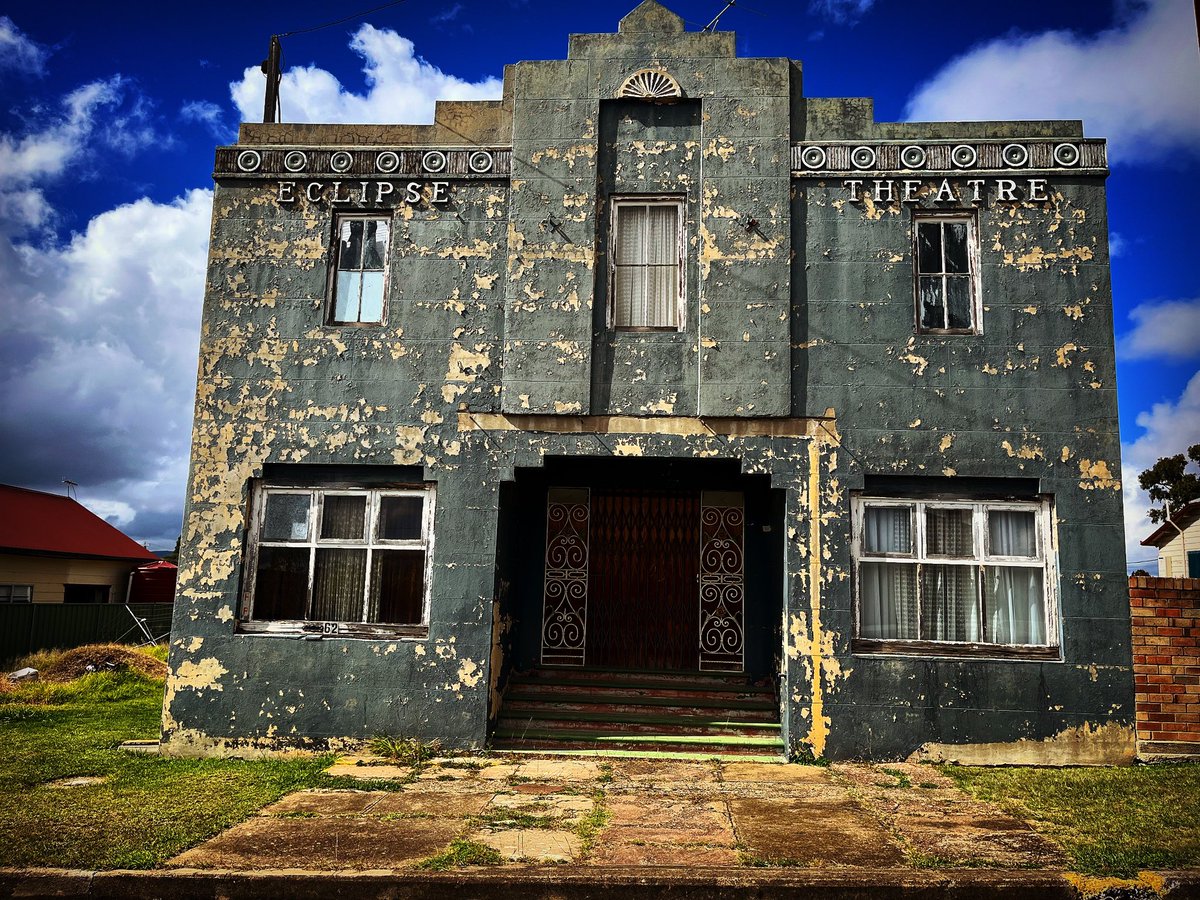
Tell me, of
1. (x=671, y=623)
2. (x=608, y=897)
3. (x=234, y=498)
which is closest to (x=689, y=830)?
(x=608, y=897)

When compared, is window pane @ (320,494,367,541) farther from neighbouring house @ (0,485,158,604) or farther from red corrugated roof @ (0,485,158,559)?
red corrugated roof @ (0,485,158,559)

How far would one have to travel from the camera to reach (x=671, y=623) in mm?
10586

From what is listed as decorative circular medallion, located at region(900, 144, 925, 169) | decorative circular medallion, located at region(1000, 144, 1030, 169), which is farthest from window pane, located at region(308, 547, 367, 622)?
decorative circular medallion, located at region(1000, 144, 1030, 169)

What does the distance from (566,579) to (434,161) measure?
16.9 feet

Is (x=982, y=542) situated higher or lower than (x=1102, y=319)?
lower

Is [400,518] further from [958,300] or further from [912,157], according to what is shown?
[912,157]

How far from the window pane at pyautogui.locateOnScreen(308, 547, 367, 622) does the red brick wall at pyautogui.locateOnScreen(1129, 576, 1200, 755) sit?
7920mm

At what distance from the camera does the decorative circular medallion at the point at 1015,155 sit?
9.21 m

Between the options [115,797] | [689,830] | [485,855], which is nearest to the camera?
[485,855]

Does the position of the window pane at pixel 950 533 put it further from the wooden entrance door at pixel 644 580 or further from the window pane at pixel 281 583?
the window pane at pixel 281 583

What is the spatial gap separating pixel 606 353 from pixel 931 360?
339 centimetres

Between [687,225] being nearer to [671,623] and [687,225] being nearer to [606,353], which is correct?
[606,353]

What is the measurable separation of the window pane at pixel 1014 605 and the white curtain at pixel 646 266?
4281 mm

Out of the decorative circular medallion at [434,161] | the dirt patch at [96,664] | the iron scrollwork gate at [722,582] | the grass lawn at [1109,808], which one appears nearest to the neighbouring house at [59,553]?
the dirt patch at [96,664]
